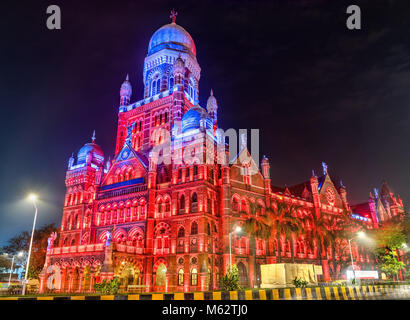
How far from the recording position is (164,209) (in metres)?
47.3

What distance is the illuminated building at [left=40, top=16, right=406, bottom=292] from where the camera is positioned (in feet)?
140

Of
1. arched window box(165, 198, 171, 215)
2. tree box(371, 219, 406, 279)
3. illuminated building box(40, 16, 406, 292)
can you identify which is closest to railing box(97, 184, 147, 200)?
illuminated building box(40, 16, 406, 292)

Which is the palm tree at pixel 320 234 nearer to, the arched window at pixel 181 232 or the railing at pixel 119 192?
the arched window at pixel 181 232

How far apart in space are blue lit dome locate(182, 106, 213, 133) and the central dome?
73.3ft

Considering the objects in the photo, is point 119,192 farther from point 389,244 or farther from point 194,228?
point 389,244

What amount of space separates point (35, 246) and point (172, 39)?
5546cm

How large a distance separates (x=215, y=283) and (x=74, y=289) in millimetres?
20308

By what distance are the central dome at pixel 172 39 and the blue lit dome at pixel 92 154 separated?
24.7 meters

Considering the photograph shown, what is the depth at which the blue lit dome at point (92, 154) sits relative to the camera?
204ft

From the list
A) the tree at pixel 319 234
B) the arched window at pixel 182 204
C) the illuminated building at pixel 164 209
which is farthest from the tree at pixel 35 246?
the tree at pixel 319 234

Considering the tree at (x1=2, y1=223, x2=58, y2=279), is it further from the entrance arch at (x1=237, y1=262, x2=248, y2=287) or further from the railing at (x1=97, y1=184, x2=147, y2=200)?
the entrance arch at (x1=237, y1=262, x2=248, y2=287)

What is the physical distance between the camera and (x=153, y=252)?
4516 cm
